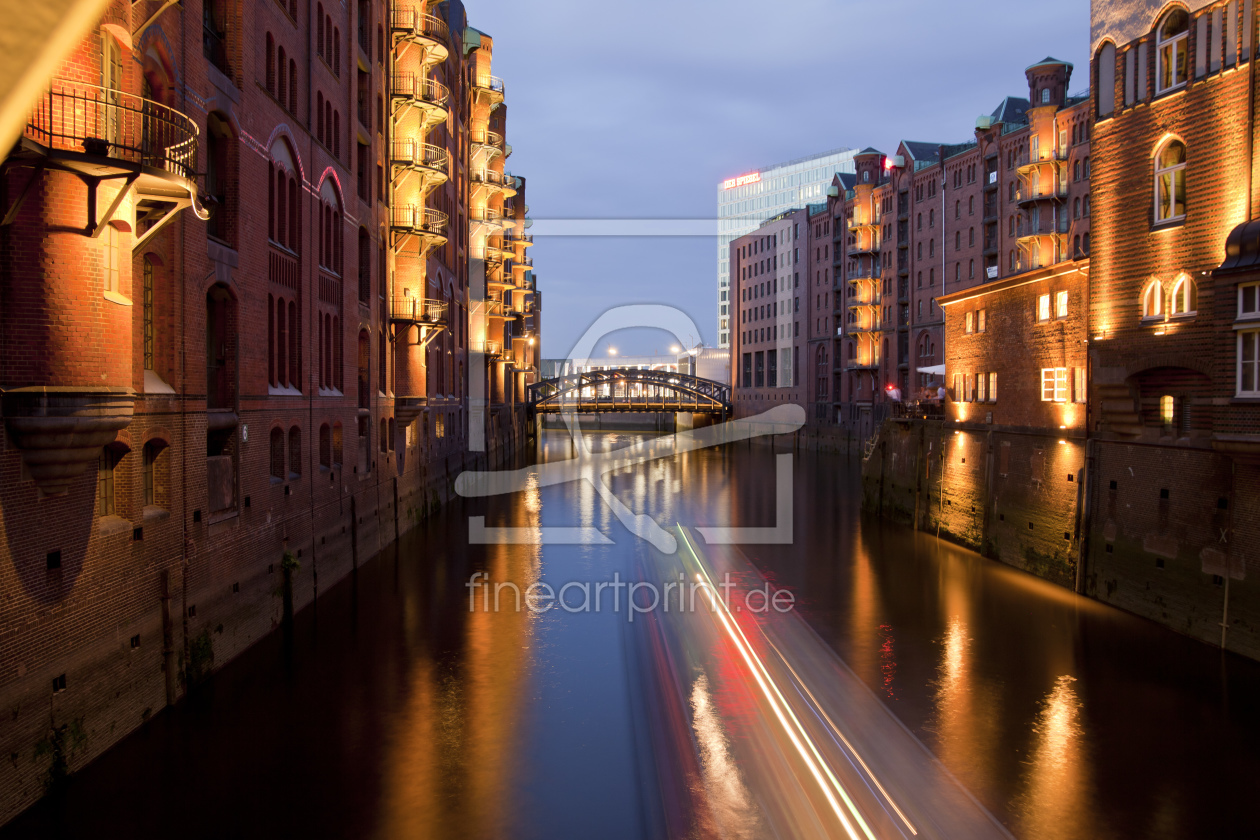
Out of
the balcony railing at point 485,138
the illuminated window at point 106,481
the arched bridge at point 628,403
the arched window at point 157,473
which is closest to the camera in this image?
the illuminated window at point 106,481

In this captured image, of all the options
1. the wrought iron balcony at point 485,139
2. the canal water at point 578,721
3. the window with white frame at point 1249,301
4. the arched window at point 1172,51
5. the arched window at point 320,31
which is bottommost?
the canal water at point 578,721

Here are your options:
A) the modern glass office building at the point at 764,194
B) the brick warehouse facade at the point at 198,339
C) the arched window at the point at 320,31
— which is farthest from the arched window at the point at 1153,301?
the modern glass office building at the point at 764,194

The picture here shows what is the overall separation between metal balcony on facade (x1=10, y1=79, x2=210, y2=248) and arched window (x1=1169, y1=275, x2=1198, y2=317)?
17.8m

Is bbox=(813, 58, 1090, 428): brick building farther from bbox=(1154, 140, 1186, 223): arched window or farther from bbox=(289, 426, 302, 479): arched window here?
bbox=(289, 426, 302, 479): arched window

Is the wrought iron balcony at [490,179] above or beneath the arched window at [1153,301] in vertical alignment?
above

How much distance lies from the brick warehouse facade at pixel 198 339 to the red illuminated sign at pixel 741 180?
139 metres

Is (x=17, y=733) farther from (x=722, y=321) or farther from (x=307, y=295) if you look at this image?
(x=722, y=321)

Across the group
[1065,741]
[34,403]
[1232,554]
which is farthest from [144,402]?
[1232,554]

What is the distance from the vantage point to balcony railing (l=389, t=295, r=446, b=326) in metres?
32.2

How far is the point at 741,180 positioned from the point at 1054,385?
499 ft

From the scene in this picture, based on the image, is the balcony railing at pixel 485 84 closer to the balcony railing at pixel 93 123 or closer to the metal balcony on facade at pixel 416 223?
the metal balcony on facade at pixel 416 223

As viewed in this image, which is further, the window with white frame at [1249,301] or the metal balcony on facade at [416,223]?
the metal balcony on facade at [416,223]

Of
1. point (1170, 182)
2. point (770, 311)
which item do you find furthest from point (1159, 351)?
point (770, 311)

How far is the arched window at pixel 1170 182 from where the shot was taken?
18875 mm
